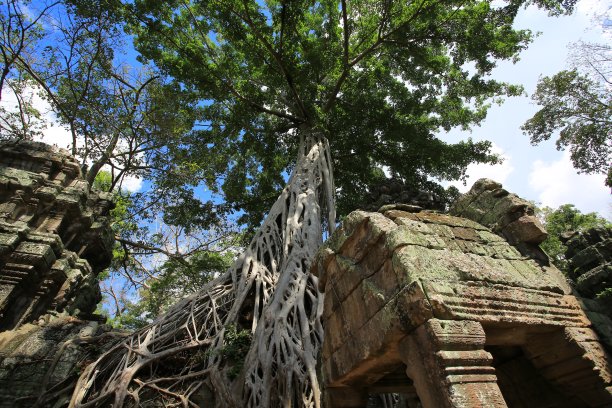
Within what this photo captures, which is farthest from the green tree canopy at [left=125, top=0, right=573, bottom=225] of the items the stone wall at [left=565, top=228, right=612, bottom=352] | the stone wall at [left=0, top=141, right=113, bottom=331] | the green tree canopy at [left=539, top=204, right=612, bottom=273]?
the green tree canopy at [left=539, top=204, right=612, bottom=273]

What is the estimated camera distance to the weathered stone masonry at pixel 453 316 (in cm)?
171

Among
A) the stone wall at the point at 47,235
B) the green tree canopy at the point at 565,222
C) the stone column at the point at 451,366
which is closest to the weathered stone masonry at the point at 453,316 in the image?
the stone column at the point at 451,366

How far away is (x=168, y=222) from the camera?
9.32 m

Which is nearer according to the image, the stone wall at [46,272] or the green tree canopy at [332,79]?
the stone wall at [46,272]

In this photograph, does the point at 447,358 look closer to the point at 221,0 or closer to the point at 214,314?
the point at 214,314

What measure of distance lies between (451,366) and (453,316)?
0.84 feet

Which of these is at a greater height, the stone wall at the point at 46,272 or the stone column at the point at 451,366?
the stone wall at the point at 46,272

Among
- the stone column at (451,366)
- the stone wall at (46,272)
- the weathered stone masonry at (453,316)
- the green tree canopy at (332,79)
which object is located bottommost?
the stone column at (451,366)

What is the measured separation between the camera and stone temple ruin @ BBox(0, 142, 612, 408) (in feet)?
5.74

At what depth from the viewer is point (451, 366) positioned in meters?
1.62

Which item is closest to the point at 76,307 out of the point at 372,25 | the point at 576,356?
the point at 576,356

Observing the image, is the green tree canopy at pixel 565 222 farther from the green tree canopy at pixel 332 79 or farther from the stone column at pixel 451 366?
the stone column at pixel 451 366

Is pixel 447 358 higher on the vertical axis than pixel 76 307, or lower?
lower

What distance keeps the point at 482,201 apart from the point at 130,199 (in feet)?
30.8
